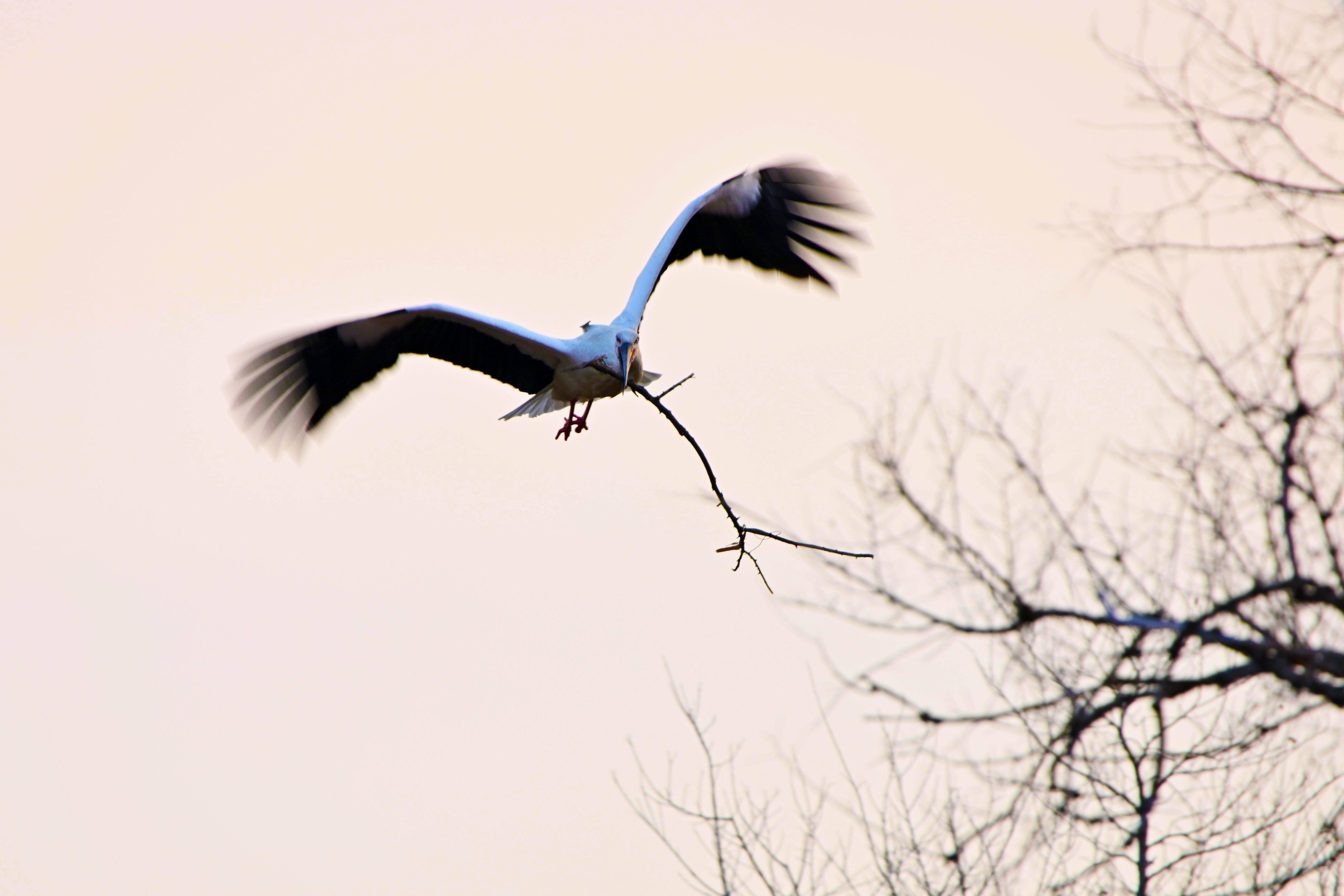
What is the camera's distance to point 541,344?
22.0 ft

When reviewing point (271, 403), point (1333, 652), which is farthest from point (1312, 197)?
point (271, 403)

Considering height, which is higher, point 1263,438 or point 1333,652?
point 1263,438

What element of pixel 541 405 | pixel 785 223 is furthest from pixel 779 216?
pixel 541 405

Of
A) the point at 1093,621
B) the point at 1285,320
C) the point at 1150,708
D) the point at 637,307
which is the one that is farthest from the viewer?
the point at 1093,621

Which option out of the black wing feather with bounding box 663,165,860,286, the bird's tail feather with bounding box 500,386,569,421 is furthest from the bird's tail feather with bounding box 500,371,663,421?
the black wing feather with bounding box 663,165,860,286

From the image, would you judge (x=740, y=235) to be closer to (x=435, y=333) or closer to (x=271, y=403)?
(x=435, y=333)

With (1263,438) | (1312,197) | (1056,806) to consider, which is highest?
(1312,197)

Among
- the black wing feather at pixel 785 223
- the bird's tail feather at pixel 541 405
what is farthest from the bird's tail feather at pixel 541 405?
the black wing feather at pixel 785 223

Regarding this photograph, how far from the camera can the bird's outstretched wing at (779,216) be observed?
773 cm

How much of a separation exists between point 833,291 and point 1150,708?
239 cm

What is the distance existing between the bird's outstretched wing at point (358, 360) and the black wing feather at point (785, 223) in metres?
1.00

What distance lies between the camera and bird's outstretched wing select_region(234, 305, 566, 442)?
6965 millimetres

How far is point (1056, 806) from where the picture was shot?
765cm

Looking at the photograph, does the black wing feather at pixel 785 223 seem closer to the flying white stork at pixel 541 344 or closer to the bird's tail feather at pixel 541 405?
the flying white stork at pixel 541 344
